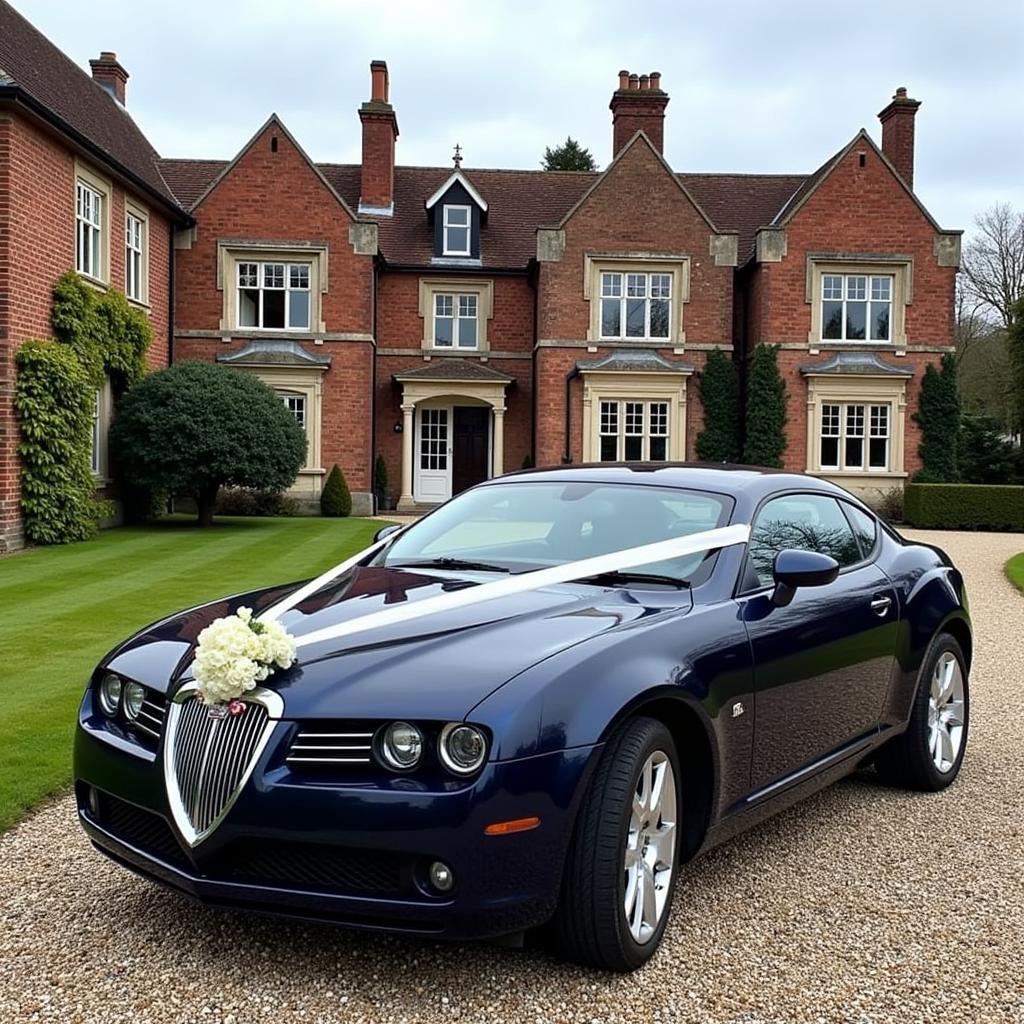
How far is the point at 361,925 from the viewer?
285 cm

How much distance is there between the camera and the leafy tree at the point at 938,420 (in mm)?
26953

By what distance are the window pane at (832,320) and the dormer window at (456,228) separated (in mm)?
9457

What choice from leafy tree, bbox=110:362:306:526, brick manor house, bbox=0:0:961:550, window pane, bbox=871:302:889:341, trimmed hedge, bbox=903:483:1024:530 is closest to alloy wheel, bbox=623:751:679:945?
leafy tree, bbox=110:362:306:526

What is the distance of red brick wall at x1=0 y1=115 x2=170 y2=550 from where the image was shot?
15.9 metres

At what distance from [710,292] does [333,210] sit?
380 inches

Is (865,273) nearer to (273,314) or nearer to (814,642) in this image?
(273,314)

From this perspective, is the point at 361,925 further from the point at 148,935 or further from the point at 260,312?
the point at 260,312

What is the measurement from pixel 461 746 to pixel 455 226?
26968 millimetres

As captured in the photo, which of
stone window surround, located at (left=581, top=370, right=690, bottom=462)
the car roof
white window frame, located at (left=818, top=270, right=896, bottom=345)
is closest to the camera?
the car roof

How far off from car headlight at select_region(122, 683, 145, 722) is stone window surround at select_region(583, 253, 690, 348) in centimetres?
2431

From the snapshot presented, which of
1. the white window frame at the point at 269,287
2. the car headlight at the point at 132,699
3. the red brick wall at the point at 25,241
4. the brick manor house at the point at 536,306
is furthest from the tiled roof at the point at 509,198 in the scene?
the car headlight at the point at 132,699

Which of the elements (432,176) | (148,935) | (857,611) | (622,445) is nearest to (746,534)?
(857,611)

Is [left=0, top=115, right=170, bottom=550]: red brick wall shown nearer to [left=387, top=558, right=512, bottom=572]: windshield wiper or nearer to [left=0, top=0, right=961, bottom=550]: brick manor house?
[left=0, top=0, right=961, bottom=550]: brick manor house

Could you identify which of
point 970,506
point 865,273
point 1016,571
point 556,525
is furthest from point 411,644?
point 865,273
